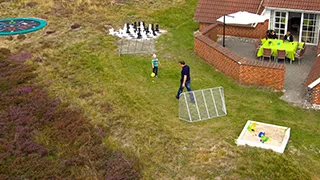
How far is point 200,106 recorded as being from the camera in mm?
16125

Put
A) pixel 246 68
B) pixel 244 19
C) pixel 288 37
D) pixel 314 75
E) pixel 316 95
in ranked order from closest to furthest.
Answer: pixel 316 95
pixel 314 75
pixel 246 68
pixel 244 19
pixel 288 37

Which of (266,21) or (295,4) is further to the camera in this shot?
(266,21)

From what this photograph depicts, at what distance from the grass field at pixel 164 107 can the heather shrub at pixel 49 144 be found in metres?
0.60

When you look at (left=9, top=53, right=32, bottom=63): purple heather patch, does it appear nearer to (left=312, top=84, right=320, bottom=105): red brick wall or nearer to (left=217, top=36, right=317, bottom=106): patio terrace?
(left=217, top=36, right=317, bottom=106): patio terrace

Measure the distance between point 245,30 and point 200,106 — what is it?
1124cm

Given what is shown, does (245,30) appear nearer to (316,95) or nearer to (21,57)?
(316,95)

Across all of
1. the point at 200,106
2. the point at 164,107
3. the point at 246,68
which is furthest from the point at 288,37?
the point at 164,107

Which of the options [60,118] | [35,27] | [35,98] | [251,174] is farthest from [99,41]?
[251,174]

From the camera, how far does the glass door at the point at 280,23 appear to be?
24.4 m

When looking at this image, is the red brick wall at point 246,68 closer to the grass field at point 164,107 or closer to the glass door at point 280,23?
the grass field at point 164,107

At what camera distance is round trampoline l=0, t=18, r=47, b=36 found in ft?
92.2

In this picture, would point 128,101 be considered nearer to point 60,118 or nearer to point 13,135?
point 60,118

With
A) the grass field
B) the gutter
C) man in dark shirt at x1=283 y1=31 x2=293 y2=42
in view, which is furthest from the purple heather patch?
the gutter

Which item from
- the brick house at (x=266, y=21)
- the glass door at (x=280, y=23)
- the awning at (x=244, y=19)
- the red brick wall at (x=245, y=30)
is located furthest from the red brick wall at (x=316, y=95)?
the red brick wall at (x=245, y=30)
